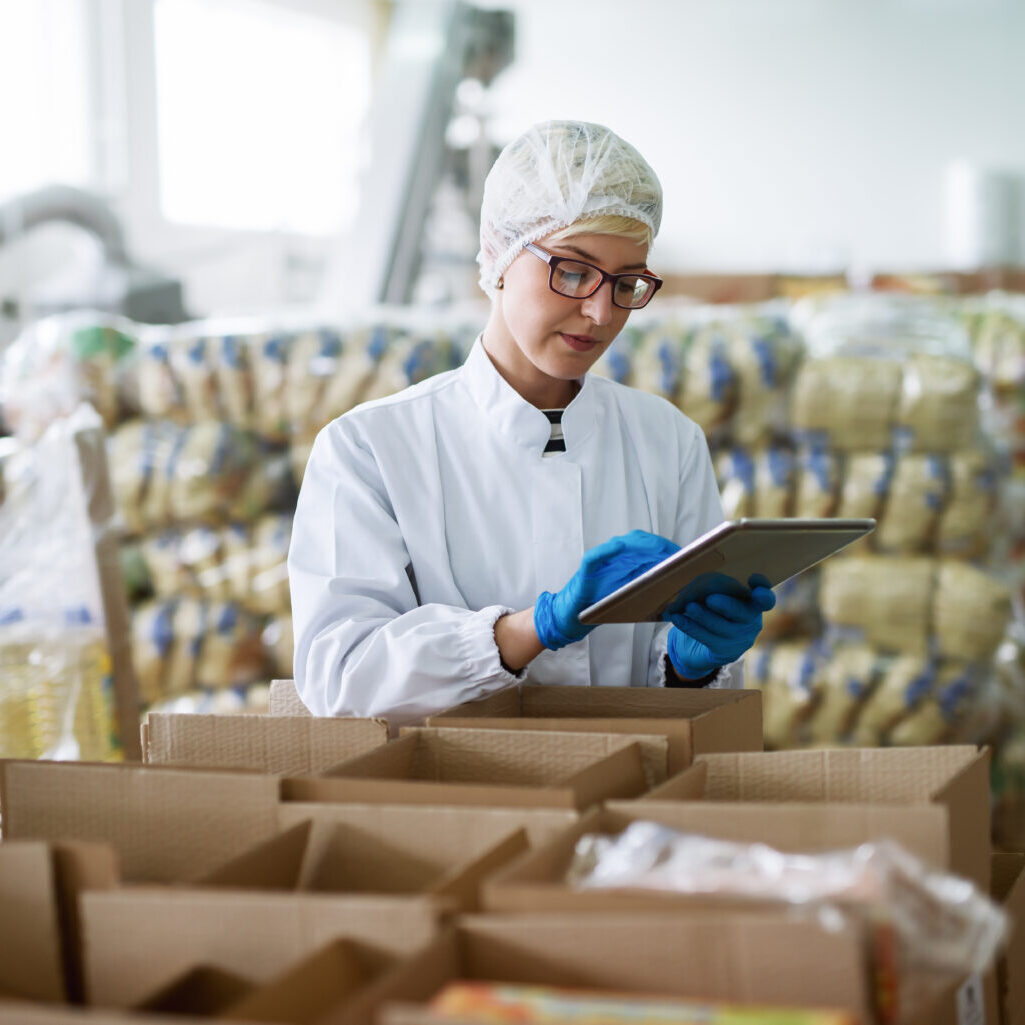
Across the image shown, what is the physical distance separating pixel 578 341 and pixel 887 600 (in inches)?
66.7

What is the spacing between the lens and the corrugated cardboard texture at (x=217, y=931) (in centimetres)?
84

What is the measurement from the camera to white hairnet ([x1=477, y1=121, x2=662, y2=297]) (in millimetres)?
1753

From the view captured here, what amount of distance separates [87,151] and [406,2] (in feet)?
8.24

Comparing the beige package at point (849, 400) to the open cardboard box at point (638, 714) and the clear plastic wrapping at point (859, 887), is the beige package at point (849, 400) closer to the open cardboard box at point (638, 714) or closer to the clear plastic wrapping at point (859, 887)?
the open cardboard box at point (638, 714)

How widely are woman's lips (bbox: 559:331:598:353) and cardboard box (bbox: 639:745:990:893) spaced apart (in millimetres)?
736

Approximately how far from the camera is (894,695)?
311 cm

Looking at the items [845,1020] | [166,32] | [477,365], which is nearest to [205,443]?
[477,365]

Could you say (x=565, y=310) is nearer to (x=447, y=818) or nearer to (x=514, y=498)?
(x=514, y=498)

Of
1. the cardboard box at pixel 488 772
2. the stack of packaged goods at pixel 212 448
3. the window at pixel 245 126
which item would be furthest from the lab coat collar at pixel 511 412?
the window at pixel 245 126

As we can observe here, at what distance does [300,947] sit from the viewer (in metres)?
0.85

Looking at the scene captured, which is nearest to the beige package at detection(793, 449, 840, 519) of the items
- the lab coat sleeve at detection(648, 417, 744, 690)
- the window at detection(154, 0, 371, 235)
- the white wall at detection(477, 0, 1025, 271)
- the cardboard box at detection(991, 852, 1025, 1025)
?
the lab coat sleeve at detection(648, 417, 744, 690)

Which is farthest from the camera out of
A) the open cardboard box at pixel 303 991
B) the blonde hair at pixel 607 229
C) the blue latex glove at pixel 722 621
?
the blonde hair at pixel 607 229

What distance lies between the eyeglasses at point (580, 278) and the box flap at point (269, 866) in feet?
3.02

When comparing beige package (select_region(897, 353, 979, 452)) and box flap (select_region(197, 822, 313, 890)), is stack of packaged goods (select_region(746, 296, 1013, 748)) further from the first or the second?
box flap (select_region(197, 822, 313, 890))
